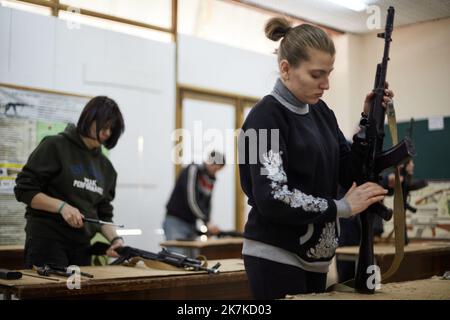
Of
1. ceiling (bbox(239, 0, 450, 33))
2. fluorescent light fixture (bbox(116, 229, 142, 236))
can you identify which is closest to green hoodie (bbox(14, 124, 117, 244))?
ceiling (bbox(239, 0, 450, 33))

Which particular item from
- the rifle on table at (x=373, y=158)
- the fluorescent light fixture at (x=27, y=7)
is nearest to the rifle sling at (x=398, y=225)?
the rifle on table at (x=373, y=158)

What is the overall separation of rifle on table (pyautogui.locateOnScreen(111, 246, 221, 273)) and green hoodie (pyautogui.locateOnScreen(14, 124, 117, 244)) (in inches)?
7.6

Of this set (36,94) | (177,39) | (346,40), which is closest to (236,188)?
(177,39)

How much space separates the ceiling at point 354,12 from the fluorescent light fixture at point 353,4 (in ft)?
0.03

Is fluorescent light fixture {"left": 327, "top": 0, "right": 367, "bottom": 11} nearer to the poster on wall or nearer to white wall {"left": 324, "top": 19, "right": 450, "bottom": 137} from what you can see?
white wall {"left": 324, "top": 19, "right": 450, "bottom": 137}

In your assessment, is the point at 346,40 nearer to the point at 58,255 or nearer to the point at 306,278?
the point at 306,278

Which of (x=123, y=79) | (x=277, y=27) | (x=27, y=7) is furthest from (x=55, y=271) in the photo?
(x=123, y=79)

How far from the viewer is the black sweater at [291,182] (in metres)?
1.55

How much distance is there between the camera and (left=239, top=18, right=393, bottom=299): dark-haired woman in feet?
5.11

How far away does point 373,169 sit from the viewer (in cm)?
169

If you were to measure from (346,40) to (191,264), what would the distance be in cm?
126

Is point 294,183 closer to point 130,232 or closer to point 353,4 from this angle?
point 353,4

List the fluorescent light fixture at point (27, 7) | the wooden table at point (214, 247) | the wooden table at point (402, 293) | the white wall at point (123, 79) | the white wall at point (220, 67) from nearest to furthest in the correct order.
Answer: the wooden table at point (402, 293) < the wooden table at point (214, 247) < the fluorescent light fixture at point (27, 7) < the white wall at point (123, 79) < the white wall at point (220, 67)

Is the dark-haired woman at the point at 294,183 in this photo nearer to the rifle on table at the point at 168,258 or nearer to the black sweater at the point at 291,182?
the black sweater at the point at 291,182
